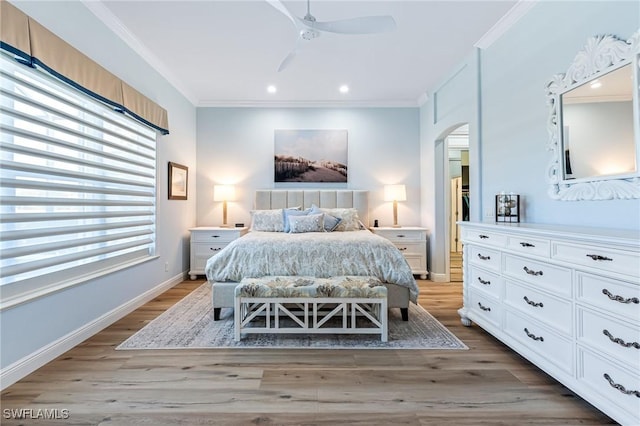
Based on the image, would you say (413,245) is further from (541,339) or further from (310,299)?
(541,339)

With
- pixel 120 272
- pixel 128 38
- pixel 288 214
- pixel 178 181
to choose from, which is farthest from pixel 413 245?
pixel 128 38

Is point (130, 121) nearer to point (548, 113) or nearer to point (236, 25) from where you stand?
point (236, 25)

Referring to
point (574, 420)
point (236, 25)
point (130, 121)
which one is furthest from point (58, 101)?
point (574, 420)

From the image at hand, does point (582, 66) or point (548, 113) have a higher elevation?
point (582, 66)

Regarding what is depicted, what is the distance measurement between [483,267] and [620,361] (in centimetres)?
113

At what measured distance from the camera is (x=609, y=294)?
1450 mm

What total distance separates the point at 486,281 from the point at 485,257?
0.65 ft

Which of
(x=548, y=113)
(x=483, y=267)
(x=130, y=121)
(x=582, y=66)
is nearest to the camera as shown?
(x=582, y=66)

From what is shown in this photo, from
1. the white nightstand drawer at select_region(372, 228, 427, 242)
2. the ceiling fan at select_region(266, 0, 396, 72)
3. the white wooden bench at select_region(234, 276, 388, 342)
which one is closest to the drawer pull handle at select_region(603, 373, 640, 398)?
the white wooden bench at select_region(234, 276, 388, 342)

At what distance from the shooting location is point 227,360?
86.8 inches

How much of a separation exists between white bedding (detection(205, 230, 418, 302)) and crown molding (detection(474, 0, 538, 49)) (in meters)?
2.35

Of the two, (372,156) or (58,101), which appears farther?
(372,156)

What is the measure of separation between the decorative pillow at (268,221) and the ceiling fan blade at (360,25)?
2.60 metres

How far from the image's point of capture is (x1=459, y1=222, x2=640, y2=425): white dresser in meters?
1.37
